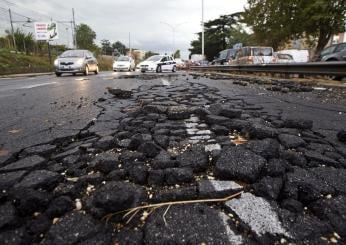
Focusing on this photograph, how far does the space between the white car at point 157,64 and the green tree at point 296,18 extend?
6762 mm

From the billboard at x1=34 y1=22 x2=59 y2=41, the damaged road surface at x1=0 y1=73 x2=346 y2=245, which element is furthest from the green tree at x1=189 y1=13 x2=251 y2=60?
the damaged road surface at x1=0 y1=73 x2=346 y2=245

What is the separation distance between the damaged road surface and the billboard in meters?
38.6

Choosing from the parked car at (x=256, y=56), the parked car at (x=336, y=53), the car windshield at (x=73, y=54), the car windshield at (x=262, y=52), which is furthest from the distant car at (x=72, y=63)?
the parked car at (x=336, y=53)

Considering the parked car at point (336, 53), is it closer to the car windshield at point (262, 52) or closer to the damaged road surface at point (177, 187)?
the car windshield at point (262, 52)

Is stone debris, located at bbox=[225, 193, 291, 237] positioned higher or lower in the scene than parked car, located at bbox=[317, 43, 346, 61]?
lower

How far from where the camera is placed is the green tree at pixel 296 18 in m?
16.4

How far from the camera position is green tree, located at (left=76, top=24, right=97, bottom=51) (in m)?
58.7

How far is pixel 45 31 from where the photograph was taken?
36.6 m

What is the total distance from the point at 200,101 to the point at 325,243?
133 inches

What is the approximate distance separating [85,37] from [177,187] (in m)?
68.0

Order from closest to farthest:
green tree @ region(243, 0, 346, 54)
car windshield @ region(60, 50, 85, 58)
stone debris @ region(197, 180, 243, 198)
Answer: stone debris @ region(197, 180, 243, 198)
car windshield @ region(60, 50, 85, 58)
green tree @ region(243, 0, 346, 54)

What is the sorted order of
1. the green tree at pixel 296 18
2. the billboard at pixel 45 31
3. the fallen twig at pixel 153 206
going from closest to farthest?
the fallen twig at pixel 153 206 < the green tree at pixel 296 18 < the billboard at pixel 45 31

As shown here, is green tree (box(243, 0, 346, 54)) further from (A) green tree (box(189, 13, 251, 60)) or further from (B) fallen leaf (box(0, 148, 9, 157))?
(A) green tree (box(189, 13, 251, 60))

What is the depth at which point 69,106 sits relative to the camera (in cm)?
428
